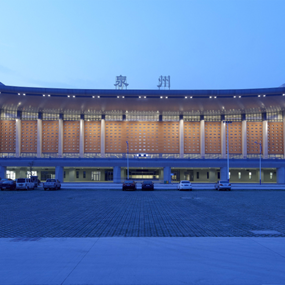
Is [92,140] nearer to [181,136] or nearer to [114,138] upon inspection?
[114,138]

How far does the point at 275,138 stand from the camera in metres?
68.0

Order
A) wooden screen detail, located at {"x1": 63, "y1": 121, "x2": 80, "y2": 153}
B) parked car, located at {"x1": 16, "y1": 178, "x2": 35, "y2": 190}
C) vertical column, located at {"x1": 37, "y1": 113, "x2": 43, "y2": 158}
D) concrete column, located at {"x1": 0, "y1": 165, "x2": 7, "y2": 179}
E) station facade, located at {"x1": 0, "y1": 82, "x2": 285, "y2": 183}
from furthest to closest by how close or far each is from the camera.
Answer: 1. wooden screen detail, located at {"x1": 63, "y1": 121, "x2": 80, "y2": 153}
2. vertical column, located at {"x1": 37, "y1": 113, "x2": 43, "y2": 158}
3. station facade, located at {"x1": 0, "y1": 82, "x2": 285, "y2": 183}
4. concrete column, located at {"x1": 0, "y1": 165, "x2": 7, "y2": 179}
5. parked car, located at {"x1": 16, "y1": 178, "x2": 35, "y2": 190}

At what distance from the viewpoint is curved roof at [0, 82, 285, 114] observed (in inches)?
2148

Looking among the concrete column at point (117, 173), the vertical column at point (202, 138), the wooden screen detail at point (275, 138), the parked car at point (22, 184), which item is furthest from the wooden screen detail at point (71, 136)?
the wooden screen detail at point (275, 138)

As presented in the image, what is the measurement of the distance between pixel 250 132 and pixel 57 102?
145ft

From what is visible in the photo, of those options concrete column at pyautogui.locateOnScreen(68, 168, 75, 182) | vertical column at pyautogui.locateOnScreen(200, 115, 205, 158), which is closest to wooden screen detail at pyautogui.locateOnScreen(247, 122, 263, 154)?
vertical column at pyautogui.locateOnScreen(200, 115, 205, 158)

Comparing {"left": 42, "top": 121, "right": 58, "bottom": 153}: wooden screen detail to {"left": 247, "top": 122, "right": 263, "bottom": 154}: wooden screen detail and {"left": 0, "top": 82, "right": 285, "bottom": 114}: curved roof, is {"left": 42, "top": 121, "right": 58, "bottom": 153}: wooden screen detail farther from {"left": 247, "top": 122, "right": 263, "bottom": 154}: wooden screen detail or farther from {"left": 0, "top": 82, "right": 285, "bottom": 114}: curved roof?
{"left": 247, "top": 122, "right": 263, "bottom": 154}: wooden screen detail

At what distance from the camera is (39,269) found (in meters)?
5.82

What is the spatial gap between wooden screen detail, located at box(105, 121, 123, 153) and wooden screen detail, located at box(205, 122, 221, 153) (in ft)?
65.1

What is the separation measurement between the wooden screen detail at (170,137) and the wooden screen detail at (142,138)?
1.22 meters

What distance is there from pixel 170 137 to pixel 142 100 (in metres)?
14.4

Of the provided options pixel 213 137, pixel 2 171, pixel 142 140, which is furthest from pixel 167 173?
pixel 2 171

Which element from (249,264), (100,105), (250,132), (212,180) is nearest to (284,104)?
(250,132)

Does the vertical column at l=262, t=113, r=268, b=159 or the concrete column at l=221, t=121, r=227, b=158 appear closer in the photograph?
the vertical column at l=262, t=113, r=268, b=159
